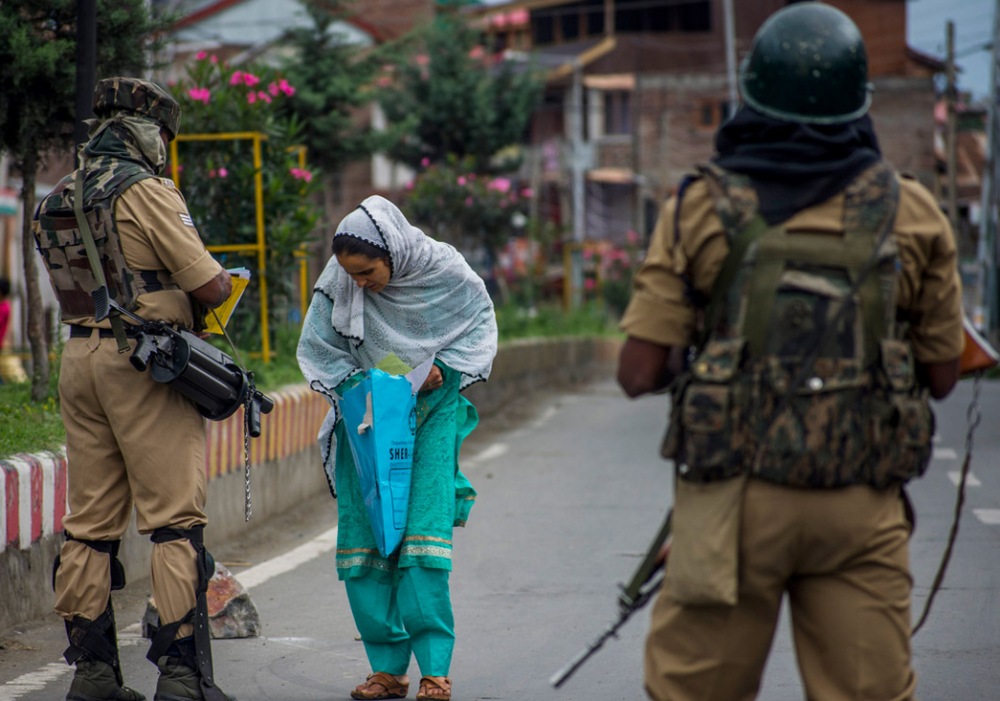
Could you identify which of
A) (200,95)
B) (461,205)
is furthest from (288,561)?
(461,205)

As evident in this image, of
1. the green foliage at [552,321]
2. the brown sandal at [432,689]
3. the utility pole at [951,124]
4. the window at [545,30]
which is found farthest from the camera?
the window at [545,30]

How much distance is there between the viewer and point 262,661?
4.61 meters

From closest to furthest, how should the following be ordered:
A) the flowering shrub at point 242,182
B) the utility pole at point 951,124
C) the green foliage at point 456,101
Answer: the flowering shrub at point 242,182 → the green foliage at point 456,101 → the utility pole at point 951,124

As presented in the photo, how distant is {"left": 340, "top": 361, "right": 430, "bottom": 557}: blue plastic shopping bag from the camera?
4.12 m

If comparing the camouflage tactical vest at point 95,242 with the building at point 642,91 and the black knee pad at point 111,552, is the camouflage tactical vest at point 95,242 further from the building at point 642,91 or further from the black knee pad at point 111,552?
the building at point 642,91

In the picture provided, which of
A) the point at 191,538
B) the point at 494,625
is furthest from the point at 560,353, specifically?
the point at 191,538

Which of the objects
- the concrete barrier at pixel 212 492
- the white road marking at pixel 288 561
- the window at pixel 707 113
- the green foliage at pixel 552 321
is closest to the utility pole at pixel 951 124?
the green foliage at pixel 552 321

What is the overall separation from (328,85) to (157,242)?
12.2 m

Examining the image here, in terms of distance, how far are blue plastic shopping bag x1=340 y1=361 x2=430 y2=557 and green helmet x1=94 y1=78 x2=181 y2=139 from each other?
3.62 ft

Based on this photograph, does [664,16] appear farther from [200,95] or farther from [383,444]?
[383,444]

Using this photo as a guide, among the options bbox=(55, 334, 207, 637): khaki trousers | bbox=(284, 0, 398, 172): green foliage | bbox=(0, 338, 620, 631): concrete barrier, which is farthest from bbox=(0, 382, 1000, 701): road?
bbox=(284, 0, 398, 172): green foliage

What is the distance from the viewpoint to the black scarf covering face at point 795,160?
97.4 inches

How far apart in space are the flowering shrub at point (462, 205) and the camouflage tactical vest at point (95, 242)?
15.5m

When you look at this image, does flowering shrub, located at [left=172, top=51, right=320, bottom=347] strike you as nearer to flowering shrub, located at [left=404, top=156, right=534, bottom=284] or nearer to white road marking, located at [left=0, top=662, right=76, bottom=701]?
white road marking, located at [left=0, top=662, right=76, bottom=701]
